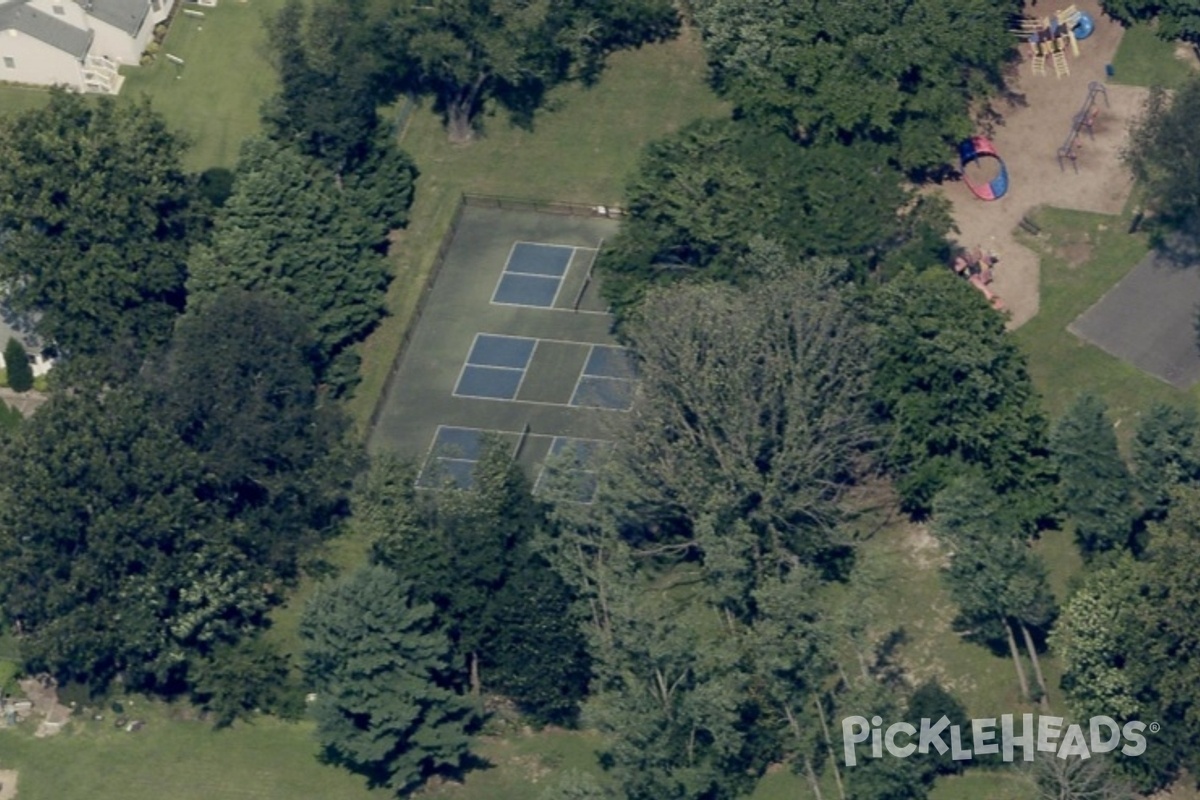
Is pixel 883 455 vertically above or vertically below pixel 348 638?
above

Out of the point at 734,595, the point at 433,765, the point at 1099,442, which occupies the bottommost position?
the point at 433,765

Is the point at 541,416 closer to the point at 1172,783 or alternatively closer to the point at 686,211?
the point at 686,211

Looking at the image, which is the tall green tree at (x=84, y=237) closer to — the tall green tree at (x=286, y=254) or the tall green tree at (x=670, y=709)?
the tall green tree at (x=286, y=254)

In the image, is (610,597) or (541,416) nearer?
(610,597)

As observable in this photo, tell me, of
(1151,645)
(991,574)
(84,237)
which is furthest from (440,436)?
(1151,645)

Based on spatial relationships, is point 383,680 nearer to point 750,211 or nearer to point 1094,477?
point 750,211

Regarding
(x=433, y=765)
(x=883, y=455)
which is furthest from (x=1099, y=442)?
(x=433, y=765)

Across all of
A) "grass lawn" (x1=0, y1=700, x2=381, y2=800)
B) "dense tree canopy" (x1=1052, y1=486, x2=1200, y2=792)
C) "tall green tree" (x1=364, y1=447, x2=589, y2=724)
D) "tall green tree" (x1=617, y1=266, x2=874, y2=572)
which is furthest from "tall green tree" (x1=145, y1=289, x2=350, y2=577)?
"dense tree canopy" (x1=1052, y1=486, x2=1200, y2=792)
